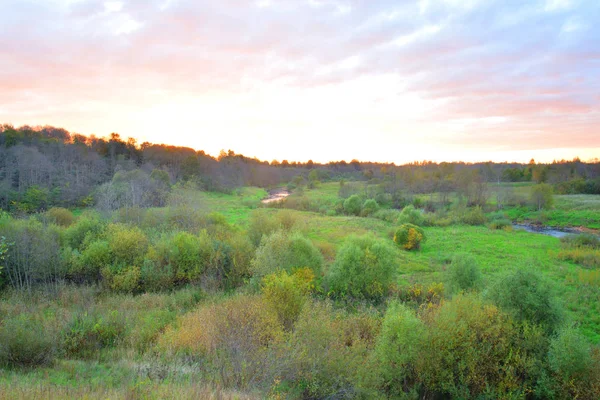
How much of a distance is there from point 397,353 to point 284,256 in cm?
902

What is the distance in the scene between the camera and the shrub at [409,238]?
32688 mm

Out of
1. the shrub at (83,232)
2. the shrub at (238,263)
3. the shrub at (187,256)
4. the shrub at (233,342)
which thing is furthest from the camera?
the shrub at (83,232)

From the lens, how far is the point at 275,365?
9023 millimetres

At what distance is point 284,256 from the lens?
18.5 meters

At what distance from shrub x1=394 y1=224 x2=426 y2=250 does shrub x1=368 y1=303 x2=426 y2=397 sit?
22.7 m

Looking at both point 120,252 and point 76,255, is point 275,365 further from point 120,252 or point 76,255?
point 76,255

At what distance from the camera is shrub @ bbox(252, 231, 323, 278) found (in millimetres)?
18219

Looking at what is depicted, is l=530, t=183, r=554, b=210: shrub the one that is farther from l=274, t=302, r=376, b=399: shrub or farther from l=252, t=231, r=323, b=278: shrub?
l=274, t=302, r=376, b=399: shrub

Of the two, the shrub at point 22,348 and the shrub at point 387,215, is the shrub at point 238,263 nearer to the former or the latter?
the shrub at point 22,348

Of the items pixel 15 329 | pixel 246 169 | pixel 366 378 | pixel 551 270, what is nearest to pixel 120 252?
pixel 15 329

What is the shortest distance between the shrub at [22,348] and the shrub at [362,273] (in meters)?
12.4

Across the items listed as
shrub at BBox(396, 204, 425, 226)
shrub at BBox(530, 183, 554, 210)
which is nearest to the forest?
shrub at BBox(396, 204, 425, 226)

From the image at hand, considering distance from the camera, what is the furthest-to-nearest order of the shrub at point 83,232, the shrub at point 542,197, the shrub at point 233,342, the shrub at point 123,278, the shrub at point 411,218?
1. the shrub at point 542,197
2. the shrub at point 411,218
3. the shrub at point 83,232
4. the shrub at point 123,278
5. the shrub at point 233,342

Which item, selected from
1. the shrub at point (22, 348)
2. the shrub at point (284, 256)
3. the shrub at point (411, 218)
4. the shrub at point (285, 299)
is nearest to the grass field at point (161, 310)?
the shrub at point (22, 348)
